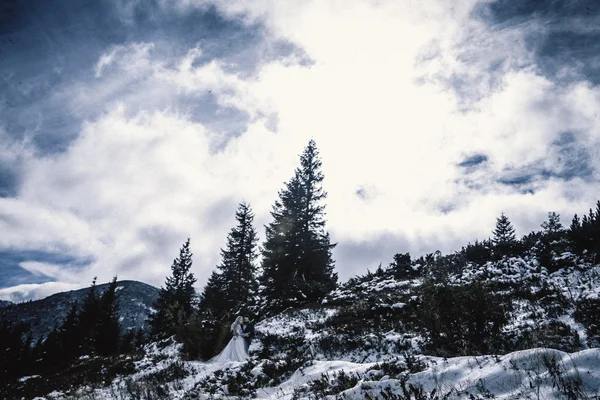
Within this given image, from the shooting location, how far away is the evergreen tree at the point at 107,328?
3041 centimetres

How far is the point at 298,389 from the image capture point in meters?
6.30

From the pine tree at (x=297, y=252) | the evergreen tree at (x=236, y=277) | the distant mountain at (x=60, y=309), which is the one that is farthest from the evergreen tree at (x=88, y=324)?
the distant mountain at (x=60, y=309)

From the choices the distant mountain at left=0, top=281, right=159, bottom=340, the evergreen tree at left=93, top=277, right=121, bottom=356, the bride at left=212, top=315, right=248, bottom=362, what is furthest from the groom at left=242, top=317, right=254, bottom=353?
the distant mountain at left=0, top=281, right=159, bottom=340

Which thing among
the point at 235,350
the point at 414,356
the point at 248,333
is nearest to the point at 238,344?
the point at 235,350

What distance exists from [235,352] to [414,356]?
8.33 metres

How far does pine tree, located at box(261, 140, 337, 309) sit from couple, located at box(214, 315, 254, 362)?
8.19 m

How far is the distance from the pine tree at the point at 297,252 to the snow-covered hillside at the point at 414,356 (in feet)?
18.5

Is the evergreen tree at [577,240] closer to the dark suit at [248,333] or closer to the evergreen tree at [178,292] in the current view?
the dark suit at [248,333]

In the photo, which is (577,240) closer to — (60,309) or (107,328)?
(107,328)

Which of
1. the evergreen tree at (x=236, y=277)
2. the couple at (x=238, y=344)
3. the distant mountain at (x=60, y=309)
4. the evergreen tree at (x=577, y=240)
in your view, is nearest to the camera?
the couple at (x=238, y=344)

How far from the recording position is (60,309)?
14988cm

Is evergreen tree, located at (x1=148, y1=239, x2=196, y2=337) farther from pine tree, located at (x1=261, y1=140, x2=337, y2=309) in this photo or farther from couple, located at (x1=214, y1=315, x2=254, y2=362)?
couple, located at (x1=214, y1=315, x2=254, y2=362)

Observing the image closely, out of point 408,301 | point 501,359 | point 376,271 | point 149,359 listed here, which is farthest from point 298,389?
point 376,271

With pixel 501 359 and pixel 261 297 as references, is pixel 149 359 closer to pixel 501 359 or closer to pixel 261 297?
pixel 261 297
